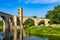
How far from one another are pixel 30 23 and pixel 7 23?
25846mm

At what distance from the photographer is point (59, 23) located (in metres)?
89.8

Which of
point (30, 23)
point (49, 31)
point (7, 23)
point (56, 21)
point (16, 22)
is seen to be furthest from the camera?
point (30, 23)

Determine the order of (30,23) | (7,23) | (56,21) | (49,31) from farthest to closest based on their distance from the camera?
1. (30,23)
2. (7,23)
3. (56,21)
4. (49,31)

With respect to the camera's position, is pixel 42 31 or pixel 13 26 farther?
pixel 13 26

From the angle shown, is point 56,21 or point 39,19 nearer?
point 56,21

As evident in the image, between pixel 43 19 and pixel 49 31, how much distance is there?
140ft

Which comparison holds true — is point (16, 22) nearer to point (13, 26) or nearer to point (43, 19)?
point (13, 26)

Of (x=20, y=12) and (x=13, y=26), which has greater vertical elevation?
(x=20, y=12)

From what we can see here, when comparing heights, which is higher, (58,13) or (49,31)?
(58,13)

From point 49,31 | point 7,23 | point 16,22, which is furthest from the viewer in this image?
point 16,22

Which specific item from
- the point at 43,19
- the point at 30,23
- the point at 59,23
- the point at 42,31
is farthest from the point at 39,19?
the point at 42,31

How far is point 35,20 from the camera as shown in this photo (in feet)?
362

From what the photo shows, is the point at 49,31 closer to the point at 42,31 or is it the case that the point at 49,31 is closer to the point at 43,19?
the point at 42,31

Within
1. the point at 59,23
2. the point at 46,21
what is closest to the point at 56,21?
the point at 59,23
